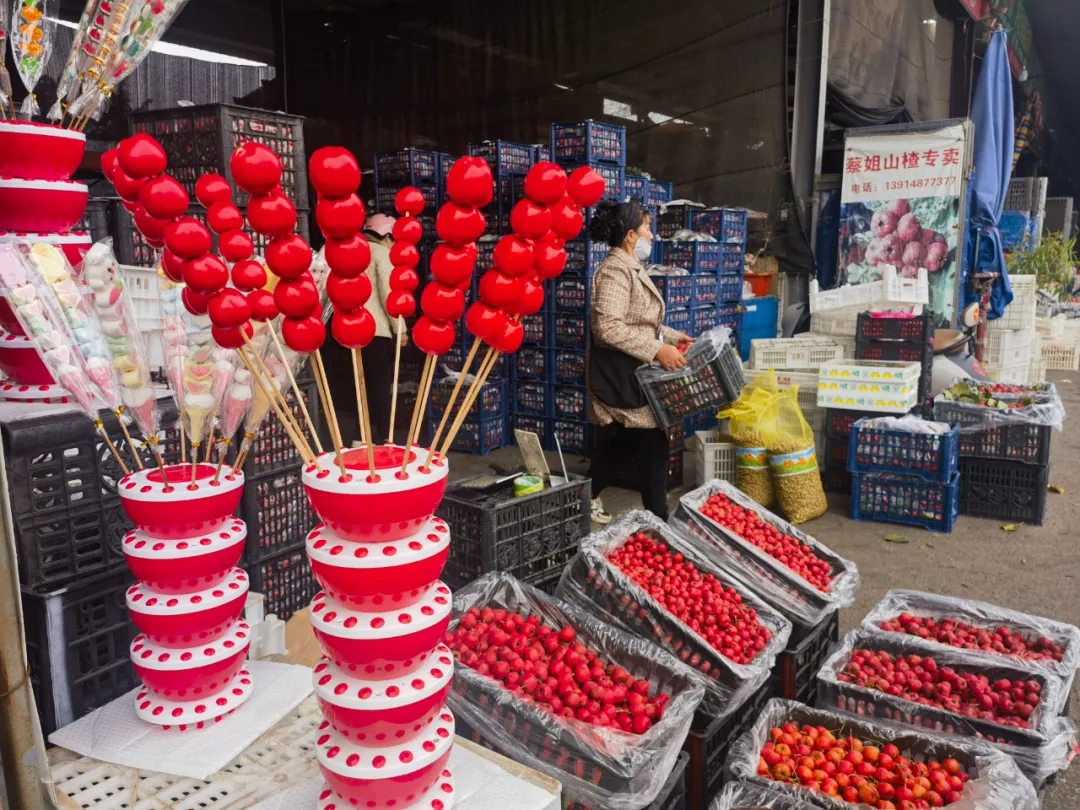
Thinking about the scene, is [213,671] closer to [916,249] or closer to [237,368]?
[237,368]

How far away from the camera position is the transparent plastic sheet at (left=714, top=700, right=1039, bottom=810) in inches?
74.9

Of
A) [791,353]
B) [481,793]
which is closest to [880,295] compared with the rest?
[791,353]

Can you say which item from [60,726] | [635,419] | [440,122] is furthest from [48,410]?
[440,122]

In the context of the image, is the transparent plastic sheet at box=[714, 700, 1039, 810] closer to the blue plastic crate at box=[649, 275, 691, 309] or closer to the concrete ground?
the concrete ground

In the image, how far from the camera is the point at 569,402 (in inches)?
261

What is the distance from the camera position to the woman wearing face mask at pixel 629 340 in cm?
412

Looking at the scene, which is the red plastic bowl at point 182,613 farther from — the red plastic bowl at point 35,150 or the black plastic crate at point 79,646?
the red plastic bowl at point 35,150

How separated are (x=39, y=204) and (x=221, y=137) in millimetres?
818

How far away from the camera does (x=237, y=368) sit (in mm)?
1551

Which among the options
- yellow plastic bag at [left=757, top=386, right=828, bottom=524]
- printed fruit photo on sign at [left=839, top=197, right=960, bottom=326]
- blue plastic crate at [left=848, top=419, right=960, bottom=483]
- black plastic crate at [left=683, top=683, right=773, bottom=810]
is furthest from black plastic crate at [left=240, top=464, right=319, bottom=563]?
printed fruit photo on sign at [left=839, top=197, right=960, bottom=326]

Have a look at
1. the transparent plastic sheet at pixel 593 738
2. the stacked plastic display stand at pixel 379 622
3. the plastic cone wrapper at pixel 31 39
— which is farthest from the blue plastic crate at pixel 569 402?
the stacked plastic display stand at pixel 379 622

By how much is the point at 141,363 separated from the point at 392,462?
58 cm

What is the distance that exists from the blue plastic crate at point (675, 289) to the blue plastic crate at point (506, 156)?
1.47 meters

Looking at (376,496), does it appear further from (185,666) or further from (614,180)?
(614,180)
